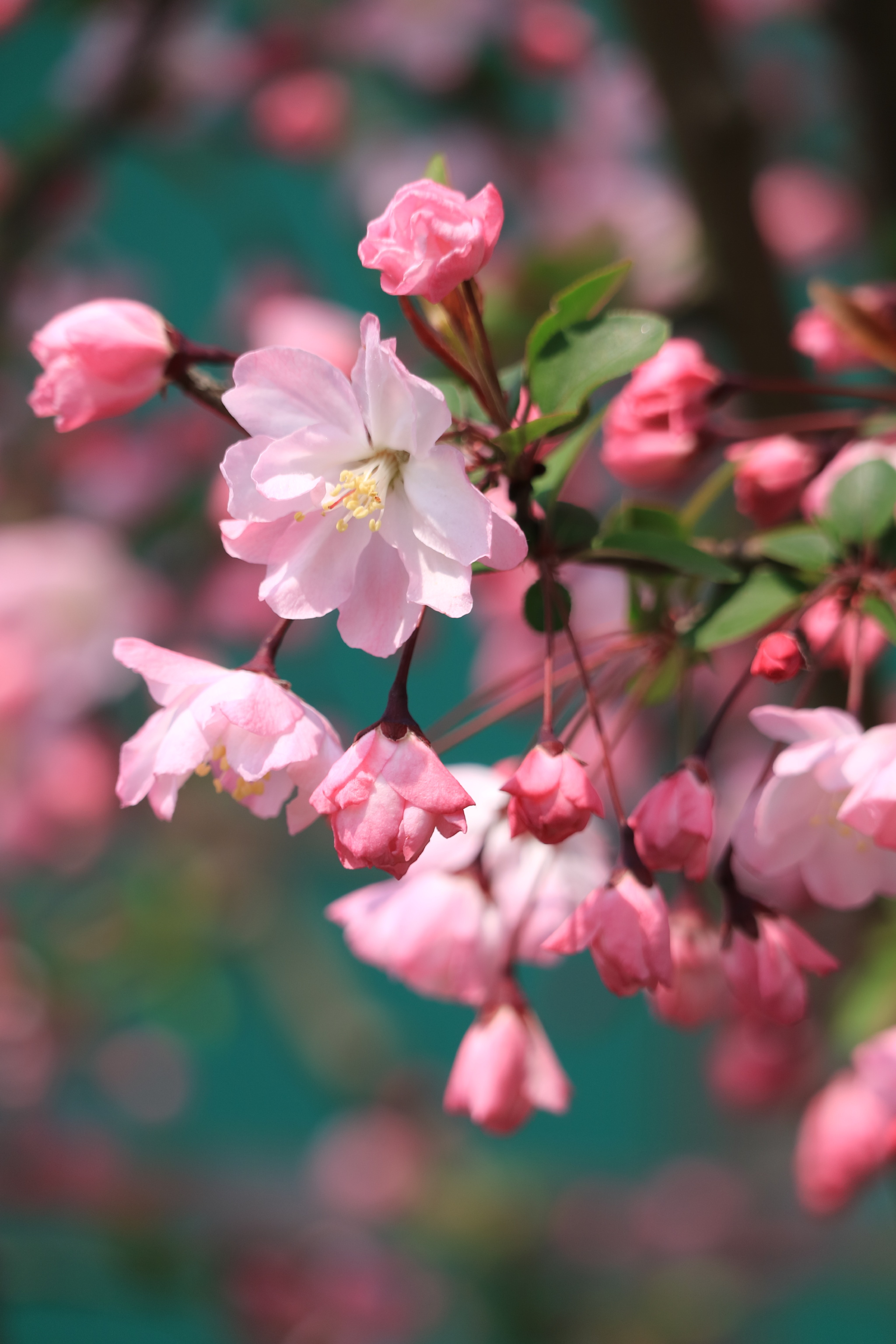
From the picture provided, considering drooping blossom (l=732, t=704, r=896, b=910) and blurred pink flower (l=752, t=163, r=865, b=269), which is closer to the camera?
drooping blossom (l=732, t=704, r=896, b=910)

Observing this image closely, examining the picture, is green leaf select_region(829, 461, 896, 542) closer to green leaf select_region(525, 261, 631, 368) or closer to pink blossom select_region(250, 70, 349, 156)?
green leaf select_region(525, 261, 631, 368)

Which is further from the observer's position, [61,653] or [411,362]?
[61,653]

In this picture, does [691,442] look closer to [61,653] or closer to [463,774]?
[463,774]

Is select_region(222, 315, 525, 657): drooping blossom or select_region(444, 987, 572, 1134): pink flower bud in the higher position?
select_region(222, 315, 525, 657): drooping blossom

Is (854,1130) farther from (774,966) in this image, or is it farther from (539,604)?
(539,604)

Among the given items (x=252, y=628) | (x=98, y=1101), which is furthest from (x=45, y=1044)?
(x=252, y=628)

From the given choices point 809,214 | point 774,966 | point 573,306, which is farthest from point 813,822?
point 809,214

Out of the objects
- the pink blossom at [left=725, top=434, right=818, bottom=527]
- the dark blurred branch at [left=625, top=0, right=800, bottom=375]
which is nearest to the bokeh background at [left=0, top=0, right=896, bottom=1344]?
the dark blurred branch at [left=625, top=0, right=800, bottom=375]
